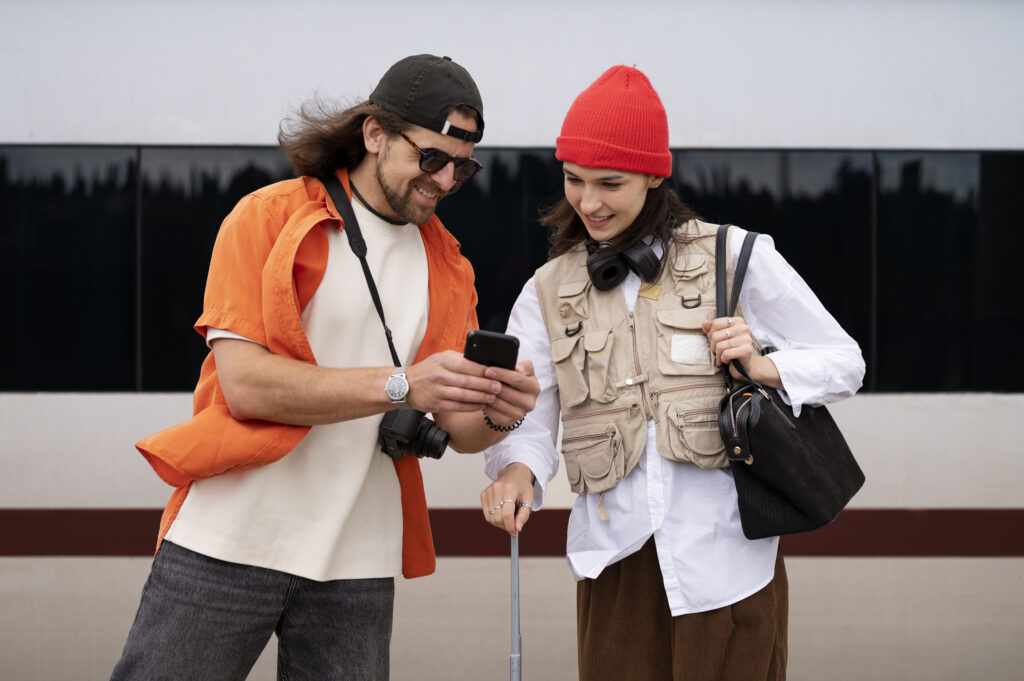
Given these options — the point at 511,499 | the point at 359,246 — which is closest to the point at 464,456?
the point at 511,499

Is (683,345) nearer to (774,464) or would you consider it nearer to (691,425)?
(691,425)

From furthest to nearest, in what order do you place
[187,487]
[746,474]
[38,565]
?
[38,565]
[746,474]
[187,487]

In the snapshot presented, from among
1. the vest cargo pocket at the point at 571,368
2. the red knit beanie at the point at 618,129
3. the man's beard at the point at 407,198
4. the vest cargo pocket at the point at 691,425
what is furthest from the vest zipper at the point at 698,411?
the man's beard at the point at 407,198

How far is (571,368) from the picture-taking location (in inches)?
83.0

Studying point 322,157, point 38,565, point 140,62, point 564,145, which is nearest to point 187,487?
point 322,157

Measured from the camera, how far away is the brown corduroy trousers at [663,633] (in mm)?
1997

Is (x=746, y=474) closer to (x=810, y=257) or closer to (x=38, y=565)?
(x=810, y=257)

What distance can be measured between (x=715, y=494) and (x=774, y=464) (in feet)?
0.54

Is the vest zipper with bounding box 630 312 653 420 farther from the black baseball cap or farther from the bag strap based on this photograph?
the black baseball cap

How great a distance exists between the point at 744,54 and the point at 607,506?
204cm

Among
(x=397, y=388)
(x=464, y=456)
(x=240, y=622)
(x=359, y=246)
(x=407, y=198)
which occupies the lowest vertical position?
(x=240, y=622)

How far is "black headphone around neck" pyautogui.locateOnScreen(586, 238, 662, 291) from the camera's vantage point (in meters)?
2.07

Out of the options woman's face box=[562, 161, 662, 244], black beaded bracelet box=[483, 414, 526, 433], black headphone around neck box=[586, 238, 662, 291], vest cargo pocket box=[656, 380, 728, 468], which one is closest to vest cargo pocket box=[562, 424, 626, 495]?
vest cargo pocket box=[656, 380, 728, 468]

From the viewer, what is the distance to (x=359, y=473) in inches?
74.5
